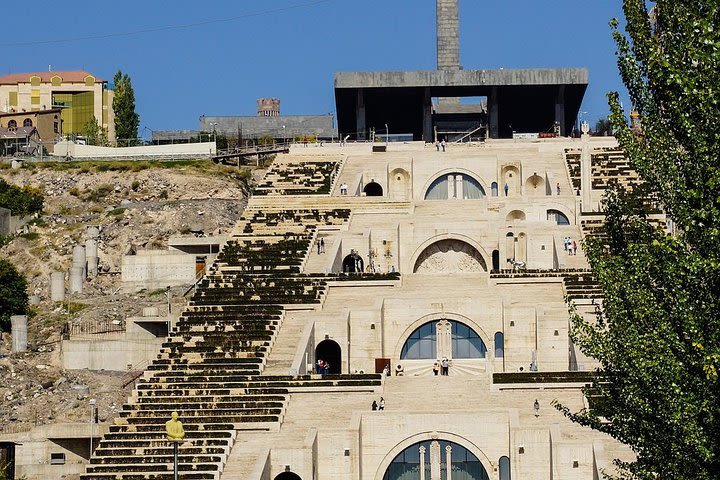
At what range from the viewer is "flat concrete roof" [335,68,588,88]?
110 m

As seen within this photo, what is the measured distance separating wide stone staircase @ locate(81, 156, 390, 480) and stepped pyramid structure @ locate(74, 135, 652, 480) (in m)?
0.10

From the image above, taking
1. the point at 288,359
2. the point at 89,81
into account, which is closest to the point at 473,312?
the point at 288,359

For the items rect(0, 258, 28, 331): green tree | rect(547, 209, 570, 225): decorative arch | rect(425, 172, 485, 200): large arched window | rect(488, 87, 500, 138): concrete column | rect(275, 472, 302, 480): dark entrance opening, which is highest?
rect(488, 87, 500, 138): concrete column

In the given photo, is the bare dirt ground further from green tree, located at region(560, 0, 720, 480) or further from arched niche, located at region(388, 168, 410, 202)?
green tree, located at region(560, 0, 720, 480)

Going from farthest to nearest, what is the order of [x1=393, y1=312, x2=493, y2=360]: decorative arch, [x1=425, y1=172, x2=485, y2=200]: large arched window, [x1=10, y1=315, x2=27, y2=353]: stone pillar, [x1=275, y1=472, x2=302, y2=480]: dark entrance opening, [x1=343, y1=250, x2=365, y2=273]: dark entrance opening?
[x1=425, y1=172, x2=485, y2=200]: large arched window
[x1=343, y1=250, x2=365, y2=273]: dark entrance opening
[x1=10, y1=315, x2=27, y2=353]: stone pillar
[x1=393, y1=312, x2=493, y2=360]: decorative arch
[x1=275, y1=472, x2=302, y2=480]: dark entrance opening

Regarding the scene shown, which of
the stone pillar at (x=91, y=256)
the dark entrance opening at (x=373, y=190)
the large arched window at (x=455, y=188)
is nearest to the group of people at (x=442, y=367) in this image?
the stone pillar at (x=91, y=256)

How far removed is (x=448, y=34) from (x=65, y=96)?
47051 millimetres

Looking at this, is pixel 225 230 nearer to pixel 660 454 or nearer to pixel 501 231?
pixel 501 231

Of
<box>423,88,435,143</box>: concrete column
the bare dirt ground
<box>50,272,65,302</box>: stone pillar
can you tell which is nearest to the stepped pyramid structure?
the bare dirt ground

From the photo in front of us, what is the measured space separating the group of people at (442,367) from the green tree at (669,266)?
2915 centimetres

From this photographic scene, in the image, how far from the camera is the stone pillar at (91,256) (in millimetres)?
92500

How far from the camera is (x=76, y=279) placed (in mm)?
89625

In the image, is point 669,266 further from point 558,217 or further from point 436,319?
point 558,217

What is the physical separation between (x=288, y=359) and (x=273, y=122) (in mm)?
70513
